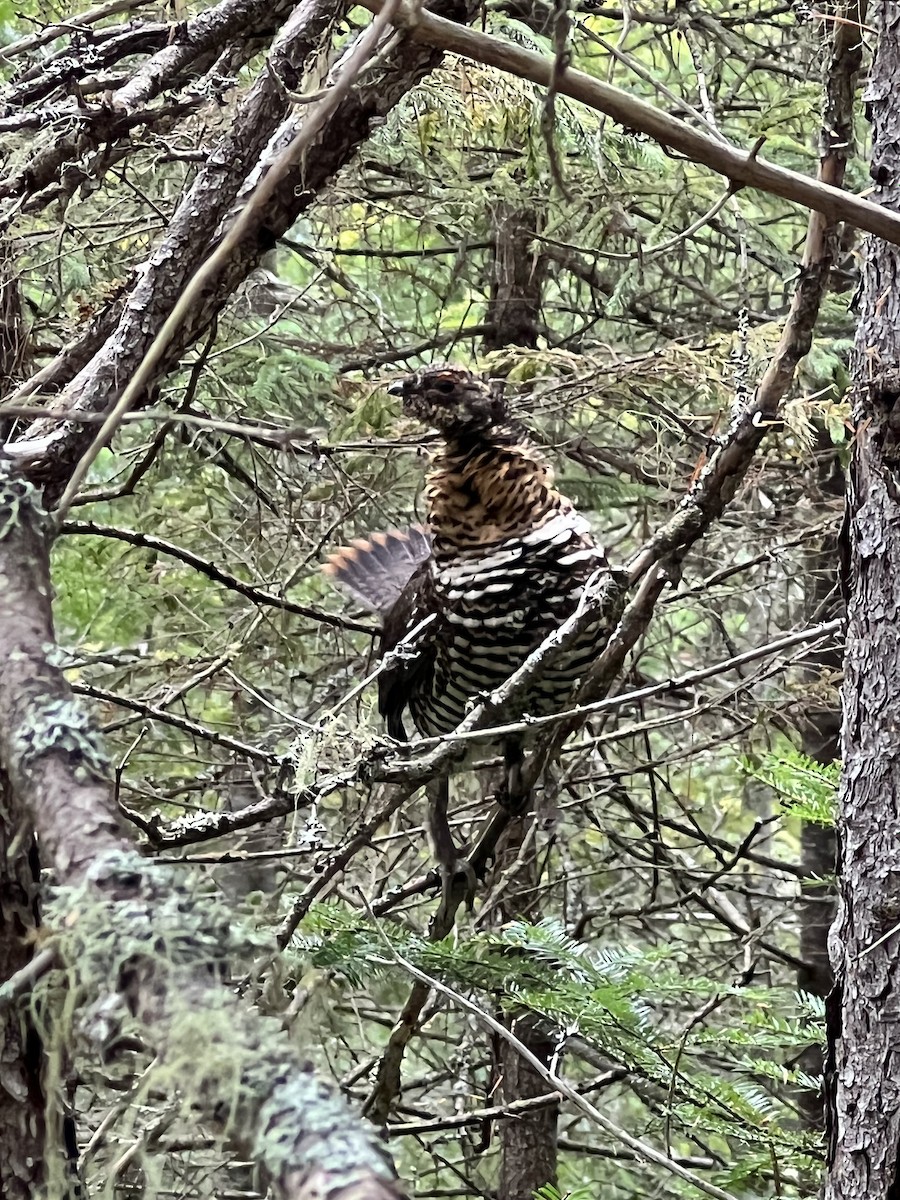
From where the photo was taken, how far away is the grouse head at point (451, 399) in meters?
2.84

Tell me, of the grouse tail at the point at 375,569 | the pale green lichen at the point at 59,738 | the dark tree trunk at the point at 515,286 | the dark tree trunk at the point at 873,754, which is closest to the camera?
the pale green lichen at the point at 59,738

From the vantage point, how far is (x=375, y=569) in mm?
3303

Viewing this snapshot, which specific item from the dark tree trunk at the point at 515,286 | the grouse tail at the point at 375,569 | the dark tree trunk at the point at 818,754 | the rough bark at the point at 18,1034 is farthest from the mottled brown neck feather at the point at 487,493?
the rough bark at the point at 18,1034

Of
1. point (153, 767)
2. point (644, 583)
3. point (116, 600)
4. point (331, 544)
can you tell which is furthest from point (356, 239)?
point (644, 583)

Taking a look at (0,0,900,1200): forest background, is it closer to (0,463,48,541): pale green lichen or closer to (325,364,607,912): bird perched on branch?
(0,463,48,541): pale green lichen

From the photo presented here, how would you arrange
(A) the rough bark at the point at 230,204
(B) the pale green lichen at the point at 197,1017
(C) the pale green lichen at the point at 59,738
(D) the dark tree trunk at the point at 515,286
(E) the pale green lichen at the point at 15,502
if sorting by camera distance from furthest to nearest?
(D) the dark tree trunk at the point at 515,286 → (A) the rough bark at the point at 230,204 → (E) the pale green lichen at the point at 15,502 → (C) the pale green lichen at the point at 59,738 → (B) the pale green lichen at the point at 197,1017

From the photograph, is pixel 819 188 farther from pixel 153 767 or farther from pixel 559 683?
pixel 153 767

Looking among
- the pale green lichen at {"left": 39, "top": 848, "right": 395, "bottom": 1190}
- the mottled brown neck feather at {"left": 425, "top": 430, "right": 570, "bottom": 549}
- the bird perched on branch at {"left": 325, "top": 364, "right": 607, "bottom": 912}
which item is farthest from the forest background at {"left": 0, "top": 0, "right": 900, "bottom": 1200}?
the mottled brown neck feather at {"left": 425, "top": 430, "right": 570, "bottom": 549}

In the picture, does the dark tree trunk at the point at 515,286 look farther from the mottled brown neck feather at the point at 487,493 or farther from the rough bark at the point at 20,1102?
the rough bark at the point at 20,1102

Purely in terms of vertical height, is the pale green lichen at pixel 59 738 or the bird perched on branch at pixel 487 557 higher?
the bird perched on branch at pixel 487 557

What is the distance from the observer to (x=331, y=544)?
3732 mm

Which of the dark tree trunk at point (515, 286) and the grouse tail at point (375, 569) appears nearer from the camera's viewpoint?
the grouse tail at point (375, 569)

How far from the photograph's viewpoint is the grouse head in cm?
284

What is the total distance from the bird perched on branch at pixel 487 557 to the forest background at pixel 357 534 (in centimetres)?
22
